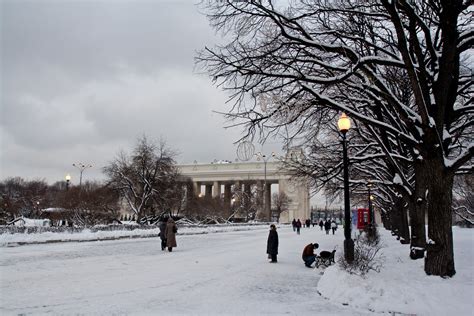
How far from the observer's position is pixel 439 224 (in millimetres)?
10477

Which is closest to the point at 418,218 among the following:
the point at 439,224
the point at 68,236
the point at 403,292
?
the point at 439,224

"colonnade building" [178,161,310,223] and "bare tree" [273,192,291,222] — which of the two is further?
"colonnade building" [178,161,310,223]

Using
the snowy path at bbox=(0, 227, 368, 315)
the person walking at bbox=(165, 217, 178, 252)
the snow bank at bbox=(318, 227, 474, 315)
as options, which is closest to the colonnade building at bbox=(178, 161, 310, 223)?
the person walking at bbox=(165, 217, 178, 252)

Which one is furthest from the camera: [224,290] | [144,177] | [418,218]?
[144,177]

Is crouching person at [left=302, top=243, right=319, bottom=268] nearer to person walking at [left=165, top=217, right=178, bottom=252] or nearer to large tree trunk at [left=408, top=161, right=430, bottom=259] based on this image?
large tree trunk at [left=408, top=161, right=430, bottom=259]

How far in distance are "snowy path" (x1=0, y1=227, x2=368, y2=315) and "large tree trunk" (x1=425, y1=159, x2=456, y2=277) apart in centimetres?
301

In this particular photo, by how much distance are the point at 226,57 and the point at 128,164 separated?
41.8m

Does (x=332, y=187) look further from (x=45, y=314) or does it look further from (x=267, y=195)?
(x=267, y=195)

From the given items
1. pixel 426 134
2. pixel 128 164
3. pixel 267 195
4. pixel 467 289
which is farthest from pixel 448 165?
pixel 267 195

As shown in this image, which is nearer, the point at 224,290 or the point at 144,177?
the point at 224,290

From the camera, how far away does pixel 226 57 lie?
459 inches

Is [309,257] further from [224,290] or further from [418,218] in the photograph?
[224,290]

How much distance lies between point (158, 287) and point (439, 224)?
23.4ft

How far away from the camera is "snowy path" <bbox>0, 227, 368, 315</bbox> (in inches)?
348
